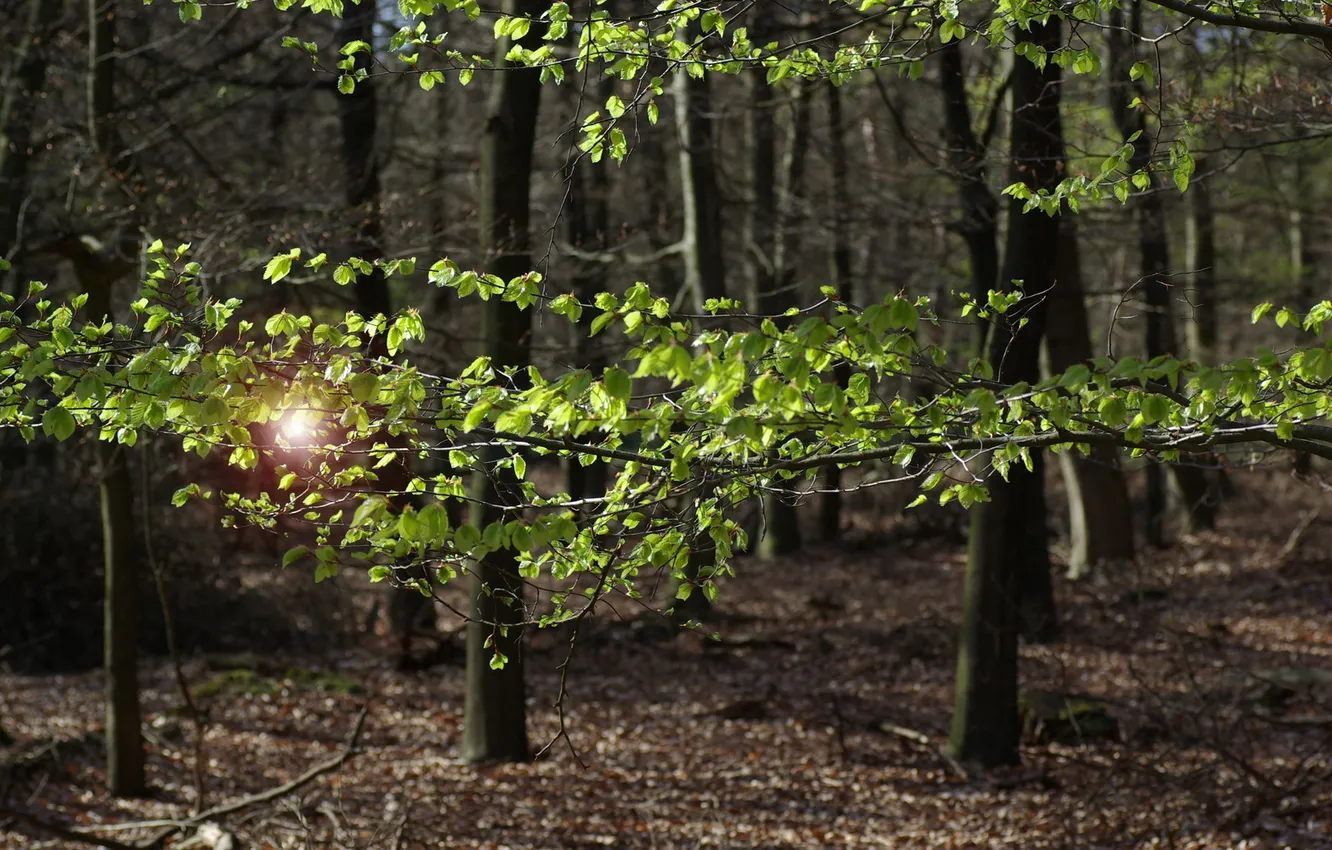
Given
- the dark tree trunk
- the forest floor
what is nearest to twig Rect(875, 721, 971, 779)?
the forest floor

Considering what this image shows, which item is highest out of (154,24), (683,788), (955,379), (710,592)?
(154,24)

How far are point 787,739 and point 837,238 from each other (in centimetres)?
732

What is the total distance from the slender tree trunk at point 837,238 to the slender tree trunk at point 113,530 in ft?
17.7

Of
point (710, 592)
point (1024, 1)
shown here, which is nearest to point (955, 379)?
point (710, 592)

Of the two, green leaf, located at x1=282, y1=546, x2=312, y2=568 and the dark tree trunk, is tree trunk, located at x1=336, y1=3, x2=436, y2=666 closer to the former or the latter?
the dark tree trunk

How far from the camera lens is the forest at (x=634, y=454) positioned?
3348 mm

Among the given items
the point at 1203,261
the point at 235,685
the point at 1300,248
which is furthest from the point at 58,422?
the point at 1300,248

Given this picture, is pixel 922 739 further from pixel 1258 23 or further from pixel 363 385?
pixel 363 385

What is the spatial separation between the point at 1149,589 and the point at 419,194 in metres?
9.20

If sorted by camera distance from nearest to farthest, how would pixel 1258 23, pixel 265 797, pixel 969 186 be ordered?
pixel 1258 23, pixel 265 797, pixel 969 186

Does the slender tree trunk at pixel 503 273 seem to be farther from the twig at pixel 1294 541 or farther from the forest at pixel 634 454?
the twig at pixel 1294 541

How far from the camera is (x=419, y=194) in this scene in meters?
8.73

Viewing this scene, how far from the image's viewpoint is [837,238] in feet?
47.8

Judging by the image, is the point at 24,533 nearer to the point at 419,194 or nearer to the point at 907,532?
the point at 419,194
